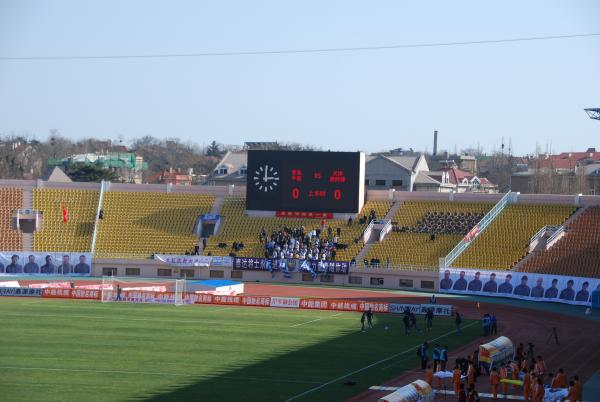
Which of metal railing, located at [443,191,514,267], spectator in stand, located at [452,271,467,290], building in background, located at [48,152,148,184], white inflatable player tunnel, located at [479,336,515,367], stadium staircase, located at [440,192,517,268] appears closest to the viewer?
white inflatable player tunnel, located at [479,336,515,367]

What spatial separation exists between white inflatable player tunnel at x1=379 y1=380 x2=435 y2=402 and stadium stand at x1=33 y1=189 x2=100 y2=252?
177 ft

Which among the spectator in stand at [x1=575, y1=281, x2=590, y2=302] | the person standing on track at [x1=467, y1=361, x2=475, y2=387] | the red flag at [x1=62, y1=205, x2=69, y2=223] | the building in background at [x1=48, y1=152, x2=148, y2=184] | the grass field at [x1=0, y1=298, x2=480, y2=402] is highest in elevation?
the building in background at [x1=48, y1=152, x2=148, y2=184]

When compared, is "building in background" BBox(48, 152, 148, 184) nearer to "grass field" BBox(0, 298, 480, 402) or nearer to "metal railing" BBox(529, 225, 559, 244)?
"metal railing" BBox(529, 225, 559, 244)

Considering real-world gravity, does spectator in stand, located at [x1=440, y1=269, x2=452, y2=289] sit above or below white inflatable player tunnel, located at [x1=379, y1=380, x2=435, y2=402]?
above

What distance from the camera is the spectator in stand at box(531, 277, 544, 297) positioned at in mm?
68375

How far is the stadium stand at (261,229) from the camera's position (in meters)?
79.0

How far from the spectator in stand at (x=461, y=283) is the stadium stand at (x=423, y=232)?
221 cm

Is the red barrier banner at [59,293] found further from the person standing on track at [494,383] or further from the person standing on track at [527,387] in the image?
the person standing on track at [527,387]

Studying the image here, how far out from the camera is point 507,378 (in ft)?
120

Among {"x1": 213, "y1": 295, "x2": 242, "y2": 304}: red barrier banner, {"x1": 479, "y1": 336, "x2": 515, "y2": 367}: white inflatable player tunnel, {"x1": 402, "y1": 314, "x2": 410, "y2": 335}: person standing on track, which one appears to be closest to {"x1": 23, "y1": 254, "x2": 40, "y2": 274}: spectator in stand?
{"x1": 213, "y1": 295, "x2": 242, "y2": 304}: red barrier banner

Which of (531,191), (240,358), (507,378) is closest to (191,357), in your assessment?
(240,358)

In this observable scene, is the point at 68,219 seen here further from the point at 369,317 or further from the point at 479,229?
the point at 369,317

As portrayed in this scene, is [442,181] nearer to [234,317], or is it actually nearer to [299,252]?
[299,252]

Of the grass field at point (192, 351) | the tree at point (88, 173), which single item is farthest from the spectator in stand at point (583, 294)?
the tree at point (88, 173)
